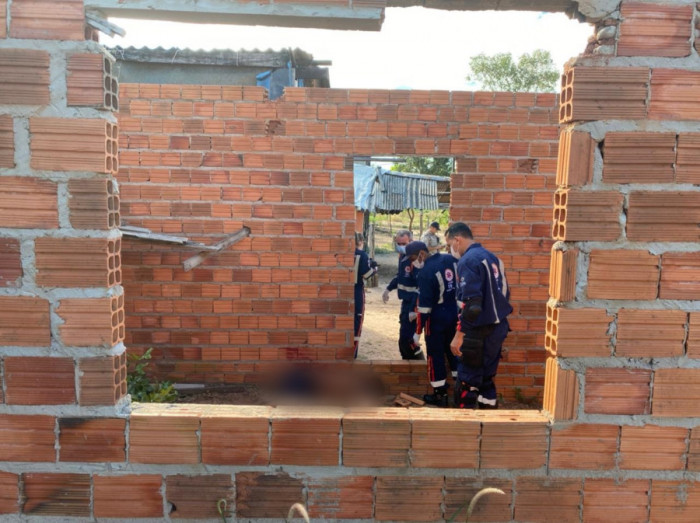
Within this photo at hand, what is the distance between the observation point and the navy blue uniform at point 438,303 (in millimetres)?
5898

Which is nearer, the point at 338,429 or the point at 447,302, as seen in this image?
the point at 338,429

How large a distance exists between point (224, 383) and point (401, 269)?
306 centimetres

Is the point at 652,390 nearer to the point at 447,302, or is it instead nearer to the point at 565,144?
the point at 565,144

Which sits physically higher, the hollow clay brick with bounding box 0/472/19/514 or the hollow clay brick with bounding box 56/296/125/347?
the hollow clay brick with bounding box 56/296/125/347

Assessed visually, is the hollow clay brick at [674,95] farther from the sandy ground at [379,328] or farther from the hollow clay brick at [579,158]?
the sandy ground at [379,328]

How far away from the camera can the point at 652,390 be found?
2209 millimetres

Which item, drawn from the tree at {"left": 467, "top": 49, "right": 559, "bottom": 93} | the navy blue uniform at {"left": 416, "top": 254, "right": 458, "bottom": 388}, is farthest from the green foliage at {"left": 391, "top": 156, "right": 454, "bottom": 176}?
the navy blue uniform at {"left": 416, "top": 254, "right": 458, "bottom": 388}

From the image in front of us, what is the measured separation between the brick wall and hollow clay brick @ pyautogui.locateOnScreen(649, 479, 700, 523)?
10.9ft

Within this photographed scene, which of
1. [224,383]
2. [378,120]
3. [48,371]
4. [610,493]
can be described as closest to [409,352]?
[224,383]

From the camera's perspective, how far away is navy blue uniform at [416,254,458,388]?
5898 mm

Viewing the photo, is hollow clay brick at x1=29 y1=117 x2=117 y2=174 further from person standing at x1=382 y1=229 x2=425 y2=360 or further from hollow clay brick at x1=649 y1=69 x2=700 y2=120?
person standing at x1=382 y1=229 x2=425 y2=360

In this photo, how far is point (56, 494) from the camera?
7.42ft

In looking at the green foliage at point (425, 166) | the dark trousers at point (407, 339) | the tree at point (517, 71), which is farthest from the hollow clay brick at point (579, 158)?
the tree at point (517, 71)

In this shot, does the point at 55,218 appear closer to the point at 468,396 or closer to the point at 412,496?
the point at 412,496
